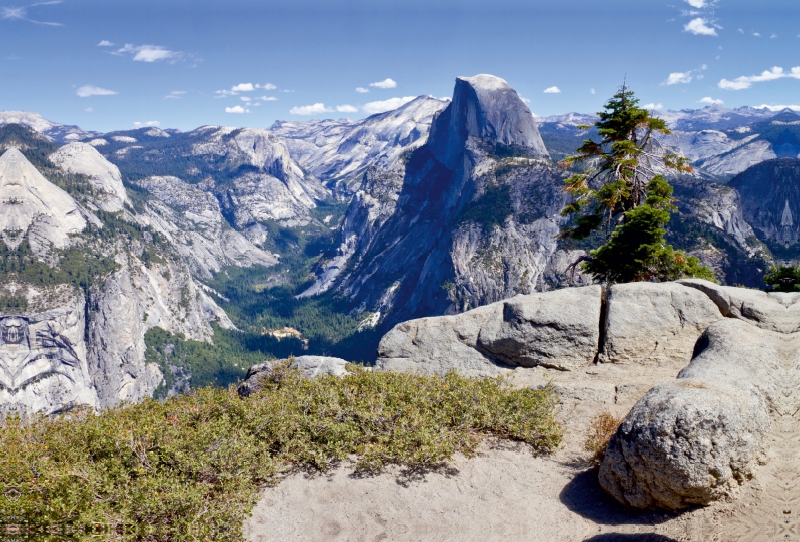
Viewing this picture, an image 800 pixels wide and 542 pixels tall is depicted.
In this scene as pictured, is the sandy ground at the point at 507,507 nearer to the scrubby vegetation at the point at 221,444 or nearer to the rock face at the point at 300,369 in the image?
the scrubby vegetation at the point at 221,444

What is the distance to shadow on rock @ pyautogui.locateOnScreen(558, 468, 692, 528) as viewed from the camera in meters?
9.28

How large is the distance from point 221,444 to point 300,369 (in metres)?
8.52

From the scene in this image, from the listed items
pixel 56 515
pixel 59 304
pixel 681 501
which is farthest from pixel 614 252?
pixel 59 304

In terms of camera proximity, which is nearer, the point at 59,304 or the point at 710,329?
the point at 710,329

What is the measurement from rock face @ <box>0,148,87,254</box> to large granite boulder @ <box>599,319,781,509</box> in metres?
229

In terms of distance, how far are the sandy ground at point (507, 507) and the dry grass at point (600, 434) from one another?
324 millimetres

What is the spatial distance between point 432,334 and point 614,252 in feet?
43.2

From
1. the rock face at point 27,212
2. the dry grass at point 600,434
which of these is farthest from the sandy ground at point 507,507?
the rock face at point 27,212

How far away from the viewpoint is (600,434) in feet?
41.0

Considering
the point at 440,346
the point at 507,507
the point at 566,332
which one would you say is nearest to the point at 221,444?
the point at 507,507

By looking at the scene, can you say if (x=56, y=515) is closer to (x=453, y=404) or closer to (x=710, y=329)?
(x=453, y=404)

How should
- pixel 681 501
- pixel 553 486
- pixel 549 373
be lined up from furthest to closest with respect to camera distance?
pixel 549 373 → pixel 553 486 → pixel 681 501

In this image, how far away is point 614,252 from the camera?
85.6 ft

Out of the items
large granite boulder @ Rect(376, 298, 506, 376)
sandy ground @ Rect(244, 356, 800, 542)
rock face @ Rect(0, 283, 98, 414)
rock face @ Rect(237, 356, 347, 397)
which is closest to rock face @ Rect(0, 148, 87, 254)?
rock face @ Rect(0, 283, 98, 414)
